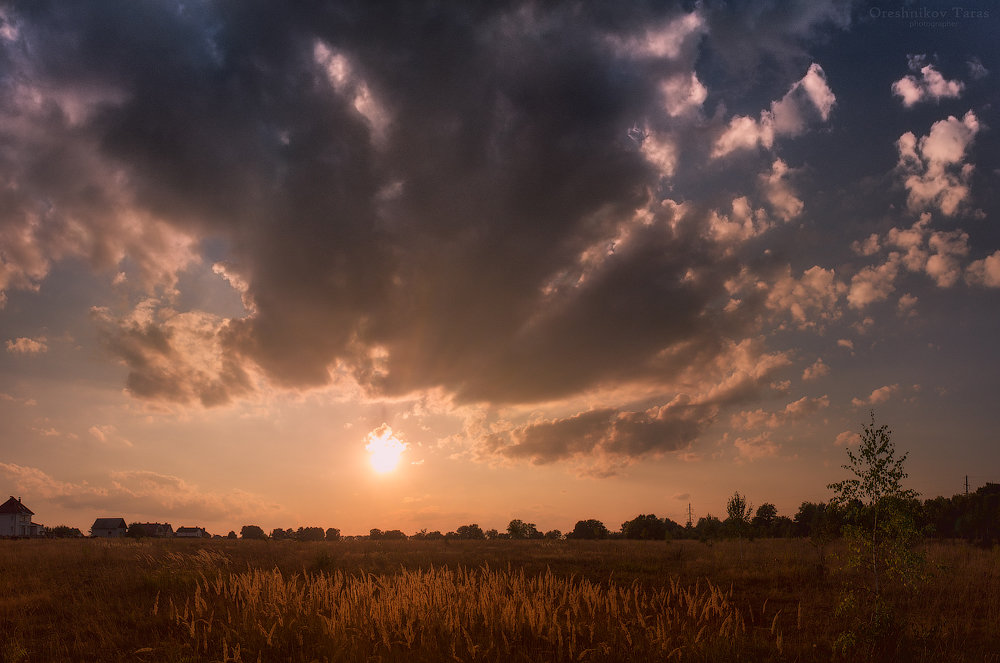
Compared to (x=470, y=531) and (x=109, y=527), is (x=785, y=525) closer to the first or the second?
(x=470, y=531)

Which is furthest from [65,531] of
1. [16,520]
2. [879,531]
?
[879,531]

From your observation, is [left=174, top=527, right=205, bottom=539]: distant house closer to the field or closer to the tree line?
the tree line

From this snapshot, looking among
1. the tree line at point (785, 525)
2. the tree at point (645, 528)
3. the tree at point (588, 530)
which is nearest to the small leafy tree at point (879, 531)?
the tree line at point (785, 525)

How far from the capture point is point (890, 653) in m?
10.2

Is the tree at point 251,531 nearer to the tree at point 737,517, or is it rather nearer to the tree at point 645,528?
the tree at point 645,528

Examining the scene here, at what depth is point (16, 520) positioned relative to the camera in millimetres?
82562

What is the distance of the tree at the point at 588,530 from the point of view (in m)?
85.2

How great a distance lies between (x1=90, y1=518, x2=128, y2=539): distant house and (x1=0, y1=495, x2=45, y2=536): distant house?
9827mm

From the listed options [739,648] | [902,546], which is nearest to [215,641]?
[739,648]

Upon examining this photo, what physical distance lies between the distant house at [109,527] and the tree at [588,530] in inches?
2935

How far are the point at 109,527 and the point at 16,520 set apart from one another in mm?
16376

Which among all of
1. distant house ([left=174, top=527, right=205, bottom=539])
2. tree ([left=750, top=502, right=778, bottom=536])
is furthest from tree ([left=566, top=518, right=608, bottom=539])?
distant house ([left=174, top=527, right=205, bottom=539])

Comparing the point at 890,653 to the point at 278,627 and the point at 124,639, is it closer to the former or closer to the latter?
the point at 278,627

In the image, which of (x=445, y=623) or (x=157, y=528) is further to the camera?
(x=157, y=528)
